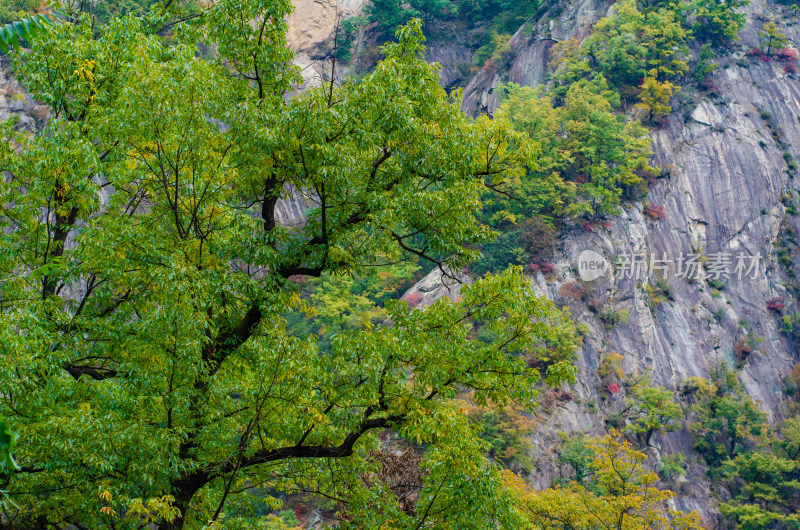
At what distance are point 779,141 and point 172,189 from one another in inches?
1390

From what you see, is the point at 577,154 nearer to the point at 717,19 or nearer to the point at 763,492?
the point at 717,19

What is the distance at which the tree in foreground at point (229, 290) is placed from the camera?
612cm

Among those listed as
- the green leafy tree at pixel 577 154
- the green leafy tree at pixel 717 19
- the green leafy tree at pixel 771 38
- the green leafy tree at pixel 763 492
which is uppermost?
the green leafy tree at pixel 717 19

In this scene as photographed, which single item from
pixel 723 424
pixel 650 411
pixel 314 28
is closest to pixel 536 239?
pixel 650 411

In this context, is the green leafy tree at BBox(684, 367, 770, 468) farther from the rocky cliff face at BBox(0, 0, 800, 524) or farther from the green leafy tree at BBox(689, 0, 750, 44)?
the green leafy tree at BBox(689, 0, 750, 44)

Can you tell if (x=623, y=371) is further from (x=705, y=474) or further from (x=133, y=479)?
(x=133, y=479)

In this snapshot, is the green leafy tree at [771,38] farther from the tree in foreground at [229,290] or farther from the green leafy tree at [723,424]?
the tree in foreground at [229,290]

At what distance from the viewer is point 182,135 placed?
629cm

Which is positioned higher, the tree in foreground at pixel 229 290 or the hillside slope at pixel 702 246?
the tree in foreground at pixel 229 290

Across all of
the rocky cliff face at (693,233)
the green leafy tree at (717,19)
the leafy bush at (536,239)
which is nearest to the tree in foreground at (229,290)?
the rocky cliff face at (693,233)

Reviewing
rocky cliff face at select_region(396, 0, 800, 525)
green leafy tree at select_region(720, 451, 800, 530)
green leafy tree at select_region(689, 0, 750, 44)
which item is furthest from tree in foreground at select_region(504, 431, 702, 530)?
green leafy tree at select_region(689, 0, 750, 44)

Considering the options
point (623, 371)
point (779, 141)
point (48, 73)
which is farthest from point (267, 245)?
point (779, 141)

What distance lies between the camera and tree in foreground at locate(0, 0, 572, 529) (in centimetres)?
612

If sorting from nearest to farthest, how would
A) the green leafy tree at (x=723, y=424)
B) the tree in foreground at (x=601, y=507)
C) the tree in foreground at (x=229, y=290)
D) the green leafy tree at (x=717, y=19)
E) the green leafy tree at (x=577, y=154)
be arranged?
the tree in foreground at (x=229, y=290) → the tree in foreground at (x=601, y=507) → the green leafy tree at (x=723, y=424) → the green leafy tree at (x=577, y=154) → the green leafy tree at (x=717, y=19)
